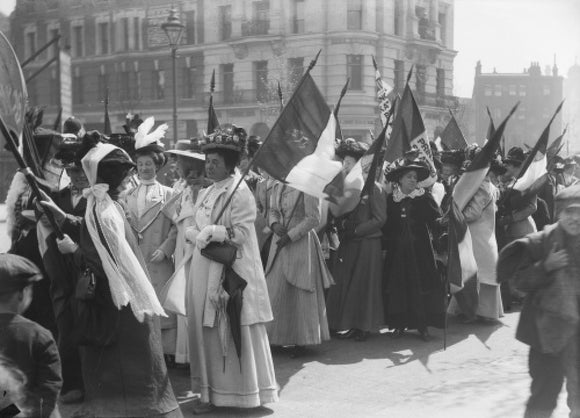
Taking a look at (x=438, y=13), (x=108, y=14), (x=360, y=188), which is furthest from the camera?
(x=108, y=14)

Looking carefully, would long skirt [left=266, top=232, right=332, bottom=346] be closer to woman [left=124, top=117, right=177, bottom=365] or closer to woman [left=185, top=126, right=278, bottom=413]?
woman [left=124, top=117, right=177, bottom=365]

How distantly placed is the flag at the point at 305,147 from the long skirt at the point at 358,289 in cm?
212

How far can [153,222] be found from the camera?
240 inches

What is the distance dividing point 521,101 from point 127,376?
26.6ft

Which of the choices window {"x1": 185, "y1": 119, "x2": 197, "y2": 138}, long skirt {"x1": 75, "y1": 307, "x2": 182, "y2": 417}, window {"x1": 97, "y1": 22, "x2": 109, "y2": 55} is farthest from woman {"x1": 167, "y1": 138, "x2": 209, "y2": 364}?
window {"x1": 185, "y1": 119, "x2": 197, "y2": 138}

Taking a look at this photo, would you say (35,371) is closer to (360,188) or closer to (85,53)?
(360,188)

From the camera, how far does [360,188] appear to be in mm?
7215

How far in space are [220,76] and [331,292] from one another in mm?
6234

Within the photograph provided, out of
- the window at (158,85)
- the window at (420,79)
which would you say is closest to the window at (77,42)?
the window at (158,85)

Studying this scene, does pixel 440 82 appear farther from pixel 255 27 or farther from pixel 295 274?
pixel 295 274

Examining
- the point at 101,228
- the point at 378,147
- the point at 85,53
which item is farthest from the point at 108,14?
the point at 101,228

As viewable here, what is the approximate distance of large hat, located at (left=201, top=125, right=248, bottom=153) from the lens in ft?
16.6

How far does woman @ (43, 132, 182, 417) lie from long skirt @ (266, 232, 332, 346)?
2.45 meters

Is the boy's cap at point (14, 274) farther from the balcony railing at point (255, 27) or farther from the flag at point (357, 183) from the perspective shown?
the balcony railing at point (255, 27)
